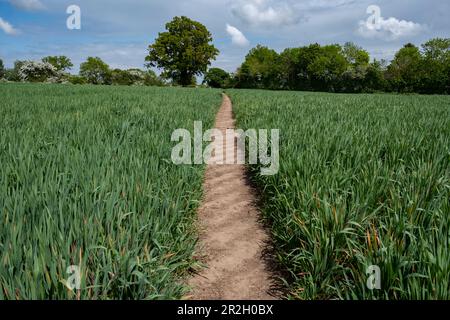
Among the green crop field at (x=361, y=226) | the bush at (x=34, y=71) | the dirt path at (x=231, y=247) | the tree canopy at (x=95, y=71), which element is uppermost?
the tree canopy at (x=95, y=71)

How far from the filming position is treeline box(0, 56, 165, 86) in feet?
168

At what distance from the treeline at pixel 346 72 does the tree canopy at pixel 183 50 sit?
12.1 metres

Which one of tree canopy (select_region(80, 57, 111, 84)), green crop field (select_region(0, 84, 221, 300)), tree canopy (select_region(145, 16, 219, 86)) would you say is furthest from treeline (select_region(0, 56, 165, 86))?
green crop field (select_region(0, 84, 221, 300))

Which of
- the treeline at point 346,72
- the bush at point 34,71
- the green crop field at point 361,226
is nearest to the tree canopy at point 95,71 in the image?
the bush at point 34,71

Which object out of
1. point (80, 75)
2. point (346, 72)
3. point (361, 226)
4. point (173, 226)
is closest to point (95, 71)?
point (80, 75)

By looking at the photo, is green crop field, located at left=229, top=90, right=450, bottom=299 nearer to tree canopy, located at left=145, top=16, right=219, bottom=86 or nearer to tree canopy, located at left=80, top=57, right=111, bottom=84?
tree canopy, located at left=145, top=16, right=219, bottom=86

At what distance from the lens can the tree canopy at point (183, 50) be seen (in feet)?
190

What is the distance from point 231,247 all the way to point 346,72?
54.5 metres

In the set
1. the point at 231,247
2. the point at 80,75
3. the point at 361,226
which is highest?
the point at 80,75

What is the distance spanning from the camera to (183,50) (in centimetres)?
5903

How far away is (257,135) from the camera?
5781 mm

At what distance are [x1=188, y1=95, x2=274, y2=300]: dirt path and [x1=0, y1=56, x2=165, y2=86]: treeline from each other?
5666cm

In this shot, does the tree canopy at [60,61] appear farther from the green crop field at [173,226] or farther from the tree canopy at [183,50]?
the green crop field at [173,226]

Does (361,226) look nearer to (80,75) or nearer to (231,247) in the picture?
(231,247)
